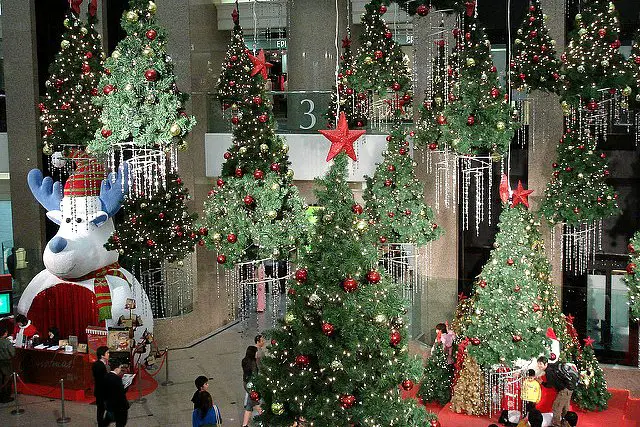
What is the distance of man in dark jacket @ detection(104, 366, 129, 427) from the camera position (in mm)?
11078

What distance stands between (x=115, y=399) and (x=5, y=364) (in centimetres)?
246

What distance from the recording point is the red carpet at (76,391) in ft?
42.6

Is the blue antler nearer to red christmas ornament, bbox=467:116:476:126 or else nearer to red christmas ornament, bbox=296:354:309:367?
red christmas ornament, bbox=467:116:476:126

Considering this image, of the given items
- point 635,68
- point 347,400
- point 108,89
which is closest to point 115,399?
point 108,89

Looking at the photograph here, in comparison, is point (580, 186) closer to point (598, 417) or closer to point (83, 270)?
point (598, 417)

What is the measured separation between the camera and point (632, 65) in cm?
1176

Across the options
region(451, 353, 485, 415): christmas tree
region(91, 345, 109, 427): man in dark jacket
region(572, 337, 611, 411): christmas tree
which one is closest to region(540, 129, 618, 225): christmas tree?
region(572, 337, 611, 411): christmas tree

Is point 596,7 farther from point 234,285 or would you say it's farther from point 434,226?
point 234,285

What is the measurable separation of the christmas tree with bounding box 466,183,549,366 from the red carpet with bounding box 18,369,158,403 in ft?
16.1

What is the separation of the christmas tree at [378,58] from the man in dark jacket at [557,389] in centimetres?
425

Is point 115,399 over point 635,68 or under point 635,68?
under

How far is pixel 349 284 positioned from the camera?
27.0ft

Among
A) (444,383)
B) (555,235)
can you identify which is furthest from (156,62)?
(555,235)

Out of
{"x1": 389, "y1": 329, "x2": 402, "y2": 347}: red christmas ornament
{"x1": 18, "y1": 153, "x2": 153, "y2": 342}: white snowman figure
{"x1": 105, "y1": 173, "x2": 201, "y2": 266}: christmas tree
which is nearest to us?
{"x1": 389, "y1": 329, "x2": 402, "y2": 347}: red christmas ornament
